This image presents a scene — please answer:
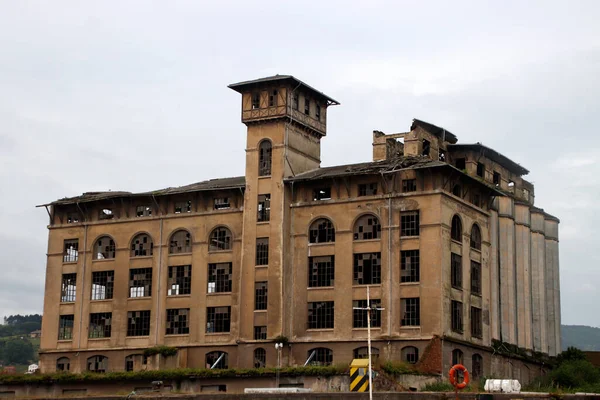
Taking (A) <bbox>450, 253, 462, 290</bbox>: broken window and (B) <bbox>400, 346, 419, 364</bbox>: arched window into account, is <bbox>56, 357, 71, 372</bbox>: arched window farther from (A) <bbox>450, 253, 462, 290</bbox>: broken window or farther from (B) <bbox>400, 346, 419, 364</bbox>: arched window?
(A) <bbox>450, 253, 462, 290</bbox>: broken window

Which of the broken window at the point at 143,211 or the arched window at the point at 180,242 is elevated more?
the broken window at the point at 143,211

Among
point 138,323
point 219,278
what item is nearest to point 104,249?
point 138,323

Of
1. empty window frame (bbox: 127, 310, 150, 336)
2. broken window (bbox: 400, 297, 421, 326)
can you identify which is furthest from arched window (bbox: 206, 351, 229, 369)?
broken window (bbox: 400, 297, 421, 326)

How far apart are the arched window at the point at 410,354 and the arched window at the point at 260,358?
10316 mm

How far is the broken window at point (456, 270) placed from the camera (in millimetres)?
72188

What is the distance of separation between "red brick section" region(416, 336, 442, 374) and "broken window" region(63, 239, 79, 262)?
3136 centimetres

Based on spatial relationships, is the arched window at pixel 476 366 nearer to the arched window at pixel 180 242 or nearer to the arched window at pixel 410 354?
the arched window at pixel 410 354

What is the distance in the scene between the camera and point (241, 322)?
75.8m

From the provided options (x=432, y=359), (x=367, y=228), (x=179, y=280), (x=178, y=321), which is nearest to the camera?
(x=432, y=359)

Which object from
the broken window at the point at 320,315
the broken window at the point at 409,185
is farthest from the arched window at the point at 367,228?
the broken window at the point at 320,315

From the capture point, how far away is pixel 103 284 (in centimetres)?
8294

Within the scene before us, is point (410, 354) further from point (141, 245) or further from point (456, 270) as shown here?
point (141, 245)

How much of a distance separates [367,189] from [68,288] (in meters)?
26.7

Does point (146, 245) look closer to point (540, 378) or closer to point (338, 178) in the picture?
point (338, 178)
